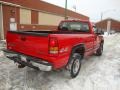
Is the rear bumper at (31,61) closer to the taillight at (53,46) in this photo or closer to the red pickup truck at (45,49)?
the red pickup truck at (45,49)

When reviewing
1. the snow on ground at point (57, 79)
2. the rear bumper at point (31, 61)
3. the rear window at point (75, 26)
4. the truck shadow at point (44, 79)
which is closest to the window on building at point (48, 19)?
the rear window at point (75, 26)

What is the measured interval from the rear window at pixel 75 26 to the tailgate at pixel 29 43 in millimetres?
2900

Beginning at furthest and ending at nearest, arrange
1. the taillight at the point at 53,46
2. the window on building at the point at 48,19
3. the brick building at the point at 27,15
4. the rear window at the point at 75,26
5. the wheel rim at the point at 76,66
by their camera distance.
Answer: the window on building at the point at 48,19
the brick building at the point at 27,15
the rear window at the point at 75,26
the wheel rim at the point at 76,66
the taillight at the point at 53,46

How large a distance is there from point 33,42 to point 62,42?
0.80 meters

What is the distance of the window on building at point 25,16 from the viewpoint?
1849 centimetres

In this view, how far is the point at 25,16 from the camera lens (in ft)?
63.8

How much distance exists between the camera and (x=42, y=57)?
445cm

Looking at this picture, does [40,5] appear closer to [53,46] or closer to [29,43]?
[29,43]

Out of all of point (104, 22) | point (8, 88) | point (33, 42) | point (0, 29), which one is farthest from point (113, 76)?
point (104, 22)

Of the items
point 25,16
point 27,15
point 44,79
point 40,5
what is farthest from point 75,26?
point 40,5

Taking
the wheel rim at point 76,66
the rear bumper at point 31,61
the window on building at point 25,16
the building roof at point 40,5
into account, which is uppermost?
the building roof at point 40,5

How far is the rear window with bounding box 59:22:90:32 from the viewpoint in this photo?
6968 mm

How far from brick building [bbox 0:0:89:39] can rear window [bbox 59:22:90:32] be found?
32.0 feet

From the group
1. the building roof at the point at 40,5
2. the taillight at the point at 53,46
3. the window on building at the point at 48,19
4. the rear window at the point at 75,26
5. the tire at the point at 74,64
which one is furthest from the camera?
the window on building at the point at 48,19
